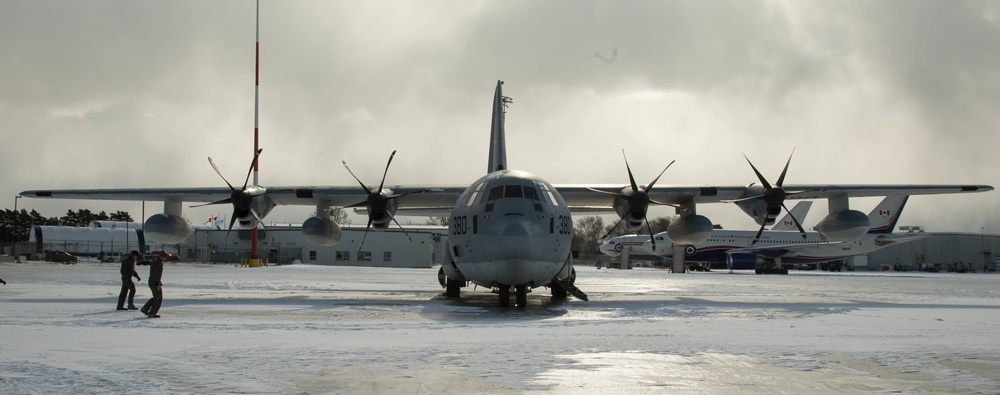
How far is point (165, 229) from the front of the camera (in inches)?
902

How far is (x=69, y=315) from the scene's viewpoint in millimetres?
14227

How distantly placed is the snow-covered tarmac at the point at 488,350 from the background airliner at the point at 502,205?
1.52 meters

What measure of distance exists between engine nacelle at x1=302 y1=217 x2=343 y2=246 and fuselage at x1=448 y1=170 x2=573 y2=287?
17.9 ft

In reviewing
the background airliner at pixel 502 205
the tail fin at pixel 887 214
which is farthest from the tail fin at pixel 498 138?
the tail fin at pixel 887 214

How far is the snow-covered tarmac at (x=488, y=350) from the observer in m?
7.41

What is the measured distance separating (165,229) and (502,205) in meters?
11.3

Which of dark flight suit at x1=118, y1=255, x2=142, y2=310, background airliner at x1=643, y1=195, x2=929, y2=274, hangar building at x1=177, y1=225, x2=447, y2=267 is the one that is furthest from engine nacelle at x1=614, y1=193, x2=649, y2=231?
hangar building at x1=177, y1=225, x2=447, y2=267

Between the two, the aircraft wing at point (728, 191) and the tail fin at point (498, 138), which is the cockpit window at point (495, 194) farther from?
the tail fin at point (498, 138)

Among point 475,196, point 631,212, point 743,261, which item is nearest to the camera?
point 475,196

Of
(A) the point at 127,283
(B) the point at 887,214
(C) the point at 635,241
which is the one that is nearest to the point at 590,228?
(C) the point at 635,241

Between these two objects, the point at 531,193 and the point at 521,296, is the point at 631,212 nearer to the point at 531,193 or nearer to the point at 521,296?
the point at 531,193

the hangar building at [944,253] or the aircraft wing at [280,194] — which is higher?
the aircraft wing at [280,194]

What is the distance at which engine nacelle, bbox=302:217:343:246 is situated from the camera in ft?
75.4

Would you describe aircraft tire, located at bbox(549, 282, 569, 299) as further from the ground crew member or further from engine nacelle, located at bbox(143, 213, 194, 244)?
engine nacelle, located at bbox(143, 213, 194, 244)
